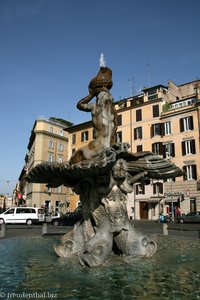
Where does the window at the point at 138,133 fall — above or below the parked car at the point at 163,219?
above

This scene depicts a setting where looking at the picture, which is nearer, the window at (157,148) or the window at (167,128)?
the window at (167,128)

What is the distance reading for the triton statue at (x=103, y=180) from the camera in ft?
18.2

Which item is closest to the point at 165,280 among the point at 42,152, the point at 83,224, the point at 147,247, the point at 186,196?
the point at 147,247

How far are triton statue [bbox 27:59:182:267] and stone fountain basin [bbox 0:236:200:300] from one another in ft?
1.01

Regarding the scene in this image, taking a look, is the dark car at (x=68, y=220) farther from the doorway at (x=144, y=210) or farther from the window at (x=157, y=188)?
the doorway at (x=144, y=210)

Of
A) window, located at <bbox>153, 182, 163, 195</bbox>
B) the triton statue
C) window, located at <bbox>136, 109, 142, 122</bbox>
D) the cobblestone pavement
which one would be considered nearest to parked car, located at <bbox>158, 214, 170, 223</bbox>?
window, located at <bbox>153, 182, 163, 195</bbox>

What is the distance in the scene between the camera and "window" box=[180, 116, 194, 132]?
39219 mm

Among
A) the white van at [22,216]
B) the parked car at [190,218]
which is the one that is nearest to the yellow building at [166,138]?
the parked car at [190,218]

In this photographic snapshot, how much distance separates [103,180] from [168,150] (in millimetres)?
36119

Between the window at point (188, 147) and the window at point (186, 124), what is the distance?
171 centimetres

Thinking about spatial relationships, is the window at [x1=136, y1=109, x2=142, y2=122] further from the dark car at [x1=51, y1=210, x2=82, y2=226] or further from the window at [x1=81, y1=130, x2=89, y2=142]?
the dark car at [x1=51, y1=210, x2=82, y2=226]

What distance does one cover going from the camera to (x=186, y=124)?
39812 millimetres

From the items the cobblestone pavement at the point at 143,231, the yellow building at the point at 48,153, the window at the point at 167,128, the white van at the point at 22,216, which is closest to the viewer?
the cobblestone pavement at the point at 143,231

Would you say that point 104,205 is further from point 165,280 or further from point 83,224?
point 165,280
